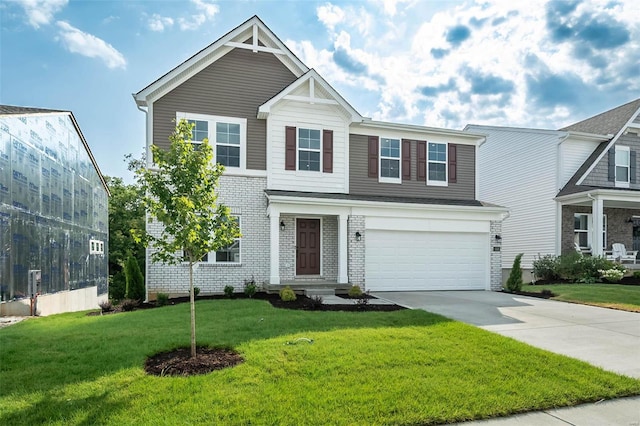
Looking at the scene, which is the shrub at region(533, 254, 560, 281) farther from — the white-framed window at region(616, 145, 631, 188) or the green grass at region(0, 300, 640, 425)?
the green grass at region(0, 300, 640, 425)

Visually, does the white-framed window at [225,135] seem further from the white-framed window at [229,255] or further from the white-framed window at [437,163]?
the white-framed window at [437,163]

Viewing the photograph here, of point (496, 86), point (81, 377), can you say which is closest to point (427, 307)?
point (81, 377)

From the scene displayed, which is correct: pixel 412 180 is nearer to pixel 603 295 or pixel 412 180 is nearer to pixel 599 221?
pixel 603 295

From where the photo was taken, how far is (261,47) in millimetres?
13938

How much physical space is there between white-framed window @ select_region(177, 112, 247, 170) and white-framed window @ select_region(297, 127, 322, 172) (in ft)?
6.23

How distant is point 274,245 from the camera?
41.2 ft

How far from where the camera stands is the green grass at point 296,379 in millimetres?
3873

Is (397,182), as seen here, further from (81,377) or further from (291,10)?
(81,377)

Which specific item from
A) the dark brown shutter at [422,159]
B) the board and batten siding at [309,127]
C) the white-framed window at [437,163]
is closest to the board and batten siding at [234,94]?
the board and batten siding at [309,127]

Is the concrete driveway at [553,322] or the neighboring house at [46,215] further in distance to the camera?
the neighboring house at [46,215]

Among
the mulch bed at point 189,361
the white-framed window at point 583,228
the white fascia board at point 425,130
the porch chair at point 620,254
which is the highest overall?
the white fascia board at point 425,130

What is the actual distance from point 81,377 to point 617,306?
39.7ft

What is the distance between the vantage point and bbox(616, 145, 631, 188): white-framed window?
1881 cm

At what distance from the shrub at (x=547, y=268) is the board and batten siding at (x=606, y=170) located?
3.74 metres
